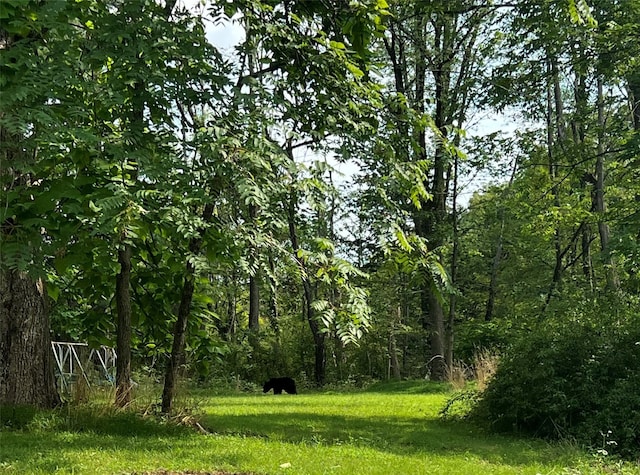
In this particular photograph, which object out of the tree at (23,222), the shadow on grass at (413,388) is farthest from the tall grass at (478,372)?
the tree at (23,222)

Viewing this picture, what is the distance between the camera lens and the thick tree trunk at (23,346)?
6414 mm

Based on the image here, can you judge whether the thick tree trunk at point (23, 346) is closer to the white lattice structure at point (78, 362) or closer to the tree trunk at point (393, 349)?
the white lattice structure at point (78, 362)

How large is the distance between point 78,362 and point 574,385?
20.3 ft

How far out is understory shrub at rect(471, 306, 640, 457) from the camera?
6887mm

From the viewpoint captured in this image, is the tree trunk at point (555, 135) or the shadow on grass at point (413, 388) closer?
the tree trunk at point (555, 135)

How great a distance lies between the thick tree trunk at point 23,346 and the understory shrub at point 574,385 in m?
5.41

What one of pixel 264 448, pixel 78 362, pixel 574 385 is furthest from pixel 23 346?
pixel 574 385

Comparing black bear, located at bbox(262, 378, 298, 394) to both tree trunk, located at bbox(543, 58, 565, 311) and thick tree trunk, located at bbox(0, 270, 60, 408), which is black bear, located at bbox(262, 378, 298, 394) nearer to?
tree trunk, located at bbox(543, 58, 565, 311)

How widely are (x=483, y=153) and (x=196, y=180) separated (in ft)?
41.1

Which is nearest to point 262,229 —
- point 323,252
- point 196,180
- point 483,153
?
point 323,252

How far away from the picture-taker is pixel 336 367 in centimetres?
2402

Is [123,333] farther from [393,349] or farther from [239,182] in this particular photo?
[393,349]

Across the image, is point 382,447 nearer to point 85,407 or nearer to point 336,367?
point 85,407

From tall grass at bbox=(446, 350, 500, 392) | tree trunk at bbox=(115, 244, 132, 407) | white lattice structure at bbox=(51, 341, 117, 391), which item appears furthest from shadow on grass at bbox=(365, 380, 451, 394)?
tree trunk at bbox=(115, 244, 132, 407)
